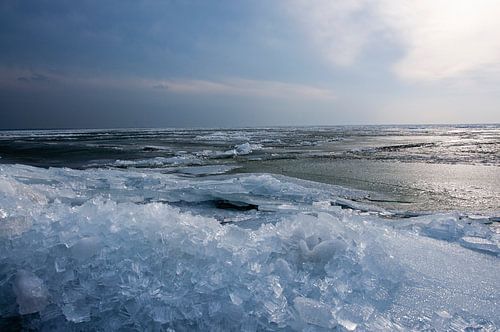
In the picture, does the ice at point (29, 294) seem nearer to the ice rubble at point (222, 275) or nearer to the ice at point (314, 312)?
the ice rubble at point (222, 275)

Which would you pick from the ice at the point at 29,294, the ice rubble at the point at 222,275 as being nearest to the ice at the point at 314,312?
the ice rubble at the point at 222,275

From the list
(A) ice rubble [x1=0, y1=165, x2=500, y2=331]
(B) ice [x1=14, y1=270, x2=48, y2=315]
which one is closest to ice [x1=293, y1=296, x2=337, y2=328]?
(A) ice rubble [x1=0, y1=165, x2=500, y2=331]

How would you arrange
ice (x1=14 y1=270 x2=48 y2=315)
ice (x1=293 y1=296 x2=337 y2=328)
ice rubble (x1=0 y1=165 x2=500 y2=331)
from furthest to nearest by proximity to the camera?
ice (x1=14 y1=270 x2=48 y2=315), ice rubble (x1=0 y1=165 x2=500 y2=331), ice (x1=293 y1=296 x2=337 y2=328)

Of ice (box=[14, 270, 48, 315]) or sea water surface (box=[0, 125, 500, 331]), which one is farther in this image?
ice (box=[14, 270, 48, 315])

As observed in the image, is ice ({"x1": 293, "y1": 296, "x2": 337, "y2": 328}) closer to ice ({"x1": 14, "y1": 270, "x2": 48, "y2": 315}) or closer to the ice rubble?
the ice rubble

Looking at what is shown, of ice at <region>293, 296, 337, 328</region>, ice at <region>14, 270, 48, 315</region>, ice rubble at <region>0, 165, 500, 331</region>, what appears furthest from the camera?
ice at <region>14, 270, 48, 315</region>

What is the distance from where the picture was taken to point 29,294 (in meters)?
2.22

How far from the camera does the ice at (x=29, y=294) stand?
2.19 m

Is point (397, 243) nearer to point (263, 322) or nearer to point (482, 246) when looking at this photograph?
point (482, 246)

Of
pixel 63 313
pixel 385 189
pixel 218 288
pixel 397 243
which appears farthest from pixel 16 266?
pixel 385 189

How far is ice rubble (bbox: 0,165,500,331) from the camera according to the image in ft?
6.77

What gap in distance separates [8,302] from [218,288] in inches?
56.2

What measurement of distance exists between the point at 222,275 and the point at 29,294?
1.26 metres

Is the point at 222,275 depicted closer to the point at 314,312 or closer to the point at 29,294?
the point at 314,312
